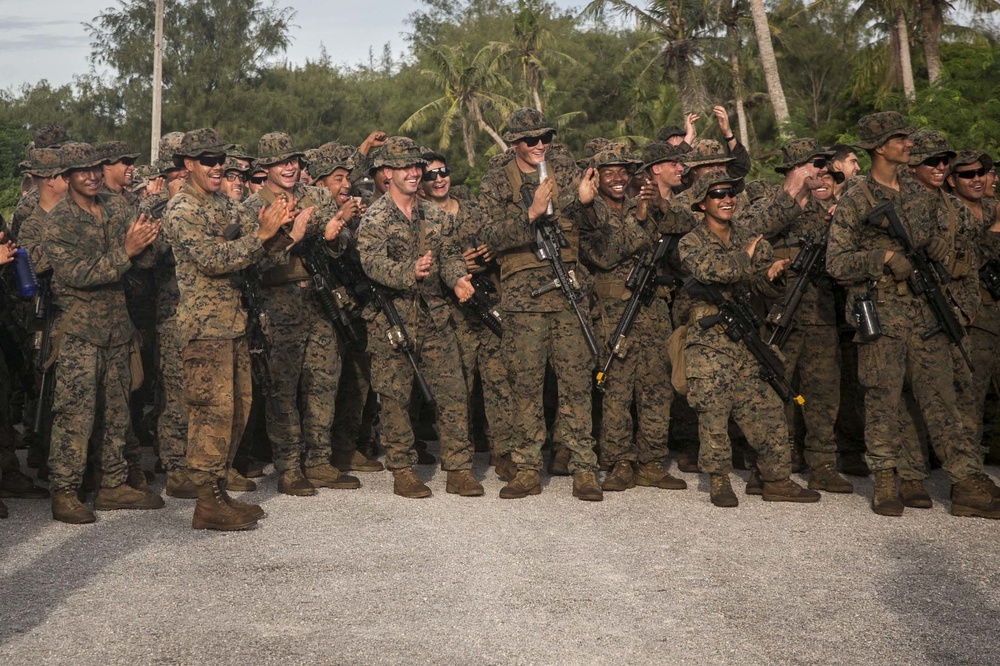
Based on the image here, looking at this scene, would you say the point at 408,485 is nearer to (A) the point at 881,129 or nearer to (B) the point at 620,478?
(B) the point at 620,478

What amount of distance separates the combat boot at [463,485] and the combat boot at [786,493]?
2012 mm

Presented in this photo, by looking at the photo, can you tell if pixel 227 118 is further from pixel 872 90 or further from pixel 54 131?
pixel 54 131

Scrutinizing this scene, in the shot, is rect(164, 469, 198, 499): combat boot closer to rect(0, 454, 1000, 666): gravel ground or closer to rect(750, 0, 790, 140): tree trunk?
rect(0, 454, 1000, 666): gravel ground

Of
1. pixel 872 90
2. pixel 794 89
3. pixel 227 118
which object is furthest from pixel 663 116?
pixel 227 118

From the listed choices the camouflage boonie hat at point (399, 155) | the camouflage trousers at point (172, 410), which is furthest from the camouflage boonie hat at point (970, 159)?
the camouflage trousers at point (172, 410)

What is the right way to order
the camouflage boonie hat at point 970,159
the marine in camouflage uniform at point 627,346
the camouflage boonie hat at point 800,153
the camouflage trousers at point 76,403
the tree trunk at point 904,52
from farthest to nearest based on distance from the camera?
the tree trunk at point 904,52, the camouflage boonie hat at point 800,153, the marine in camouflage uniform at point 627,346, the camouflage boonie hat at point 970,159, the camouflage trousers at point 76,403

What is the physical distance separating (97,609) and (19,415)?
634cm

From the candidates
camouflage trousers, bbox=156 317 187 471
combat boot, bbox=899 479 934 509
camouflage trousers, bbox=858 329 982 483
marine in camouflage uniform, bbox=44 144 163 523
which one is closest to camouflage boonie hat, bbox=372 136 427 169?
marine in camouflage uniform, bbox=44 144 163 523

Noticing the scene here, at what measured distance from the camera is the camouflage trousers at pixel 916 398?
7441 millimetres

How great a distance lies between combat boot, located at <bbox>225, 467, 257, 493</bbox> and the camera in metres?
8.54

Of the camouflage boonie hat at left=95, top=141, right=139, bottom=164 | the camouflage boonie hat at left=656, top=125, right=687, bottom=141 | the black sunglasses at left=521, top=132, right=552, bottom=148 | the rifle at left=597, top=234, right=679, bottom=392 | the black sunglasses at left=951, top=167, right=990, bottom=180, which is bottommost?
the rifle at left=597, top=234, right=679, bottom=392

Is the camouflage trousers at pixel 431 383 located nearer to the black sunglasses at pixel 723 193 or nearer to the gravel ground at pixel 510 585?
the gravel ground at pixel 510 585

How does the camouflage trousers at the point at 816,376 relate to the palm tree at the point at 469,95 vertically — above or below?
below

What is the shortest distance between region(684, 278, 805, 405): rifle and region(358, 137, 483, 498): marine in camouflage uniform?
1.71m
